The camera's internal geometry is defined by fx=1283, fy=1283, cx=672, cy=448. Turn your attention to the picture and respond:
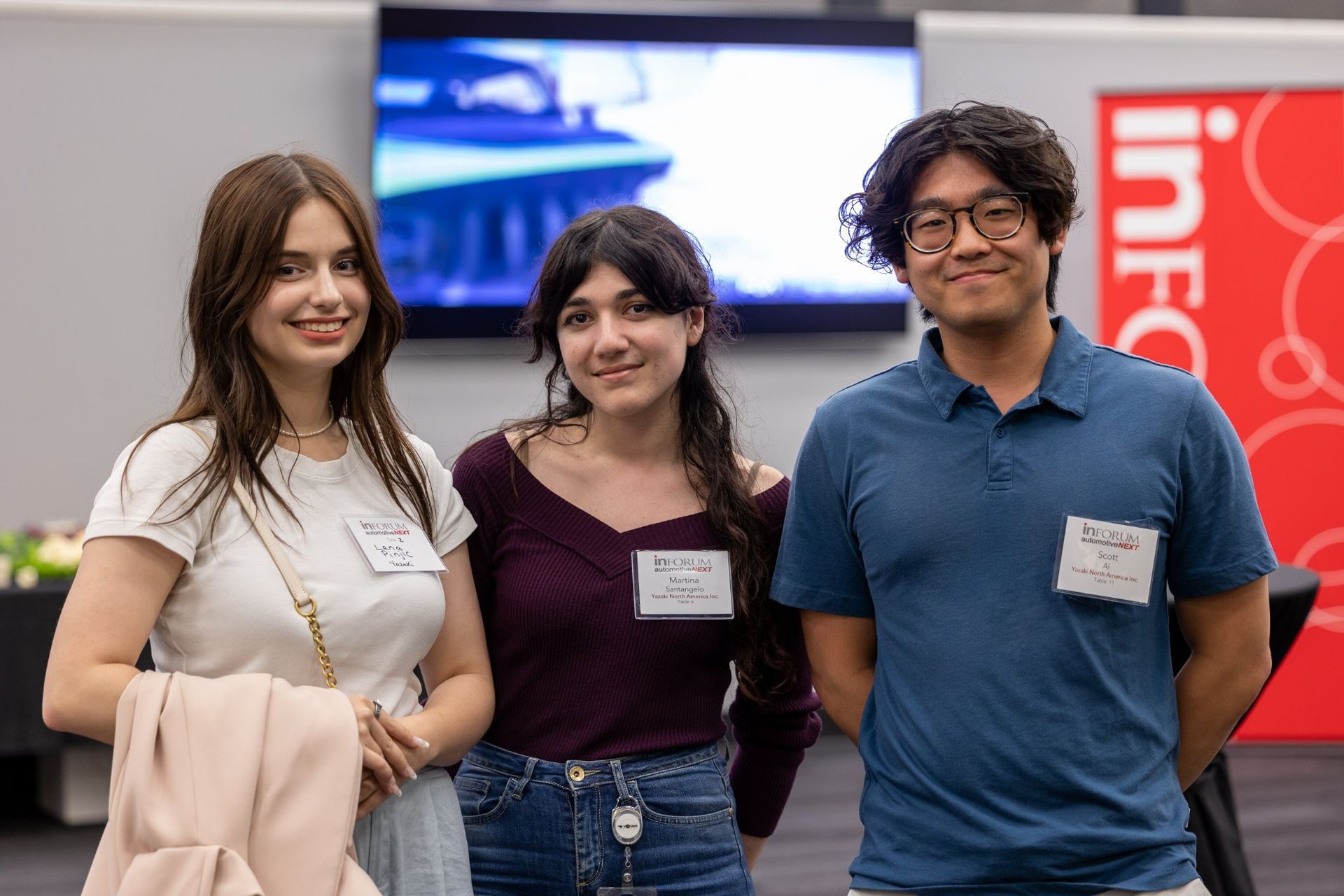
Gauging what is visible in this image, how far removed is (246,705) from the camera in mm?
1371

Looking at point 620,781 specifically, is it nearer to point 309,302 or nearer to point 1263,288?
point 309,302

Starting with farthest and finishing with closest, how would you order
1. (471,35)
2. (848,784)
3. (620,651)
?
(471,35) < (848,784) < (620,651)

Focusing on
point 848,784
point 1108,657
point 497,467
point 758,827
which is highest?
point 497,467

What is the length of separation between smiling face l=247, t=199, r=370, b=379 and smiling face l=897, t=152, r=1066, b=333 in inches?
28.3

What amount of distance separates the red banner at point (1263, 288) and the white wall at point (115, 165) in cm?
343

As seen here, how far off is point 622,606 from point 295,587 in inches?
18.9

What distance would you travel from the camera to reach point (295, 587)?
148 cm

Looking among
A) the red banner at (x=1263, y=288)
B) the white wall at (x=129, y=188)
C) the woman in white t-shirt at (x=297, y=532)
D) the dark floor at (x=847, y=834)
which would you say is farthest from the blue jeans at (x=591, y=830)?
the red banner at (x=1263, y=288)

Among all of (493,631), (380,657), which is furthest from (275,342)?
(493,631)

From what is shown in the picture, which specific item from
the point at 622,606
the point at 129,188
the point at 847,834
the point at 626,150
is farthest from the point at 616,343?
the point at 129,188

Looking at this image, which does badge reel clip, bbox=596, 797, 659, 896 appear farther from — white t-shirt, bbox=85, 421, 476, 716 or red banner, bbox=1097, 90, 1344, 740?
red banner, bbox=1097, 90, 1344, 740

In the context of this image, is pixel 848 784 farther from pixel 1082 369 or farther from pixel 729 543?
pixel 1082 369

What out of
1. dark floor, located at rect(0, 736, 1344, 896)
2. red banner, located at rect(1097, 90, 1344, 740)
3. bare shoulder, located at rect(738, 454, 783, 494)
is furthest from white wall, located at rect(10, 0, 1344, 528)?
bare shoulder, located at rect(738, 454, 783, 494)

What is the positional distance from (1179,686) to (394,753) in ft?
3.18
